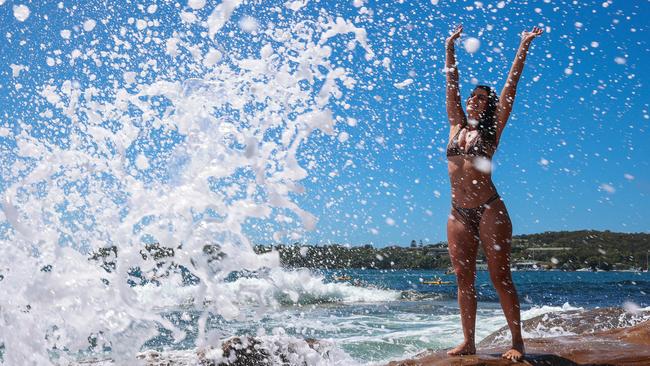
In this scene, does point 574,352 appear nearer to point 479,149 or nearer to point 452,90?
point 479,149

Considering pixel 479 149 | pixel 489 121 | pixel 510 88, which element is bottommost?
pixel 479 149

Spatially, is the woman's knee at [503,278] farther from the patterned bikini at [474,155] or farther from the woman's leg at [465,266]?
the patterned bikini at [474,155]

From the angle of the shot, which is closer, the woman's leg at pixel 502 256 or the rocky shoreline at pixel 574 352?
the rocky shoreline at pixel 574 352

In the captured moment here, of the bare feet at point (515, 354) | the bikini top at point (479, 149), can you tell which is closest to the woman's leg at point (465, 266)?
the bare feet at point (515, 354)

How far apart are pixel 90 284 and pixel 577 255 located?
10518 cm

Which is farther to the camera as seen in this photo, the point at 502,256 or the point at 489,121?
the point at 489,121

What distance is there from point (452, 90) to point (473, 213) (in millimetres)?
945

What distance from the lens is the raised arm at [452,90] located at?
4383 millimetres

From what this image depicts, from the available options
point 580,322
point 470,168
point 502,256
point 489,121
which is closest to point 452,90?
point 489,121

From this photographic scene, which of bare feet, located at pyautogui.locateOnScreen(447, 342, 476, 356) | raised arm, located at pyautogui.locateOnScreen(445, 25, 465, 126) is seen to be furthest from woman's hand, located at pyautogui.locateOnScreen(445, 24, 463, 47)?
bare feet, located at pyautogui.locateOnScreen(447, 342, 476, 356)

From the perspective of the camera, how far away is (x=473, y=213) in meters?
4.13

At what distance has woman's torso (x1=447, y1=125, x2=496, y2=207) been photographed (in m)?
4.06

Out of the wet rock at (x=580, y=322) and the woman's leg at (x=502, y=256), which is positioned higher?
the woman's leg at (x=502, y=256)

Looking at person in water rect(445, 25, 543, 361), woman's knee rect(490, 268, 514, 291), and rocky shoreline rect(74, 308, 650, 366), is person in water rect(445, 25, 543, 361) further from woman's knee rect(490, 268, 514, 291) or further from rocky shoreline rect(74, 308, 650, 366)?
rocky shoreline rect(74, 308, 650, 366)
